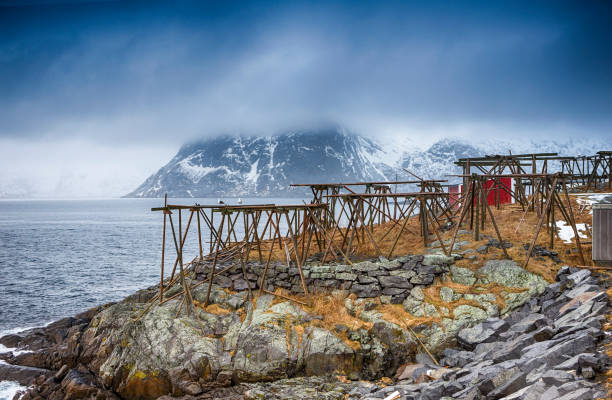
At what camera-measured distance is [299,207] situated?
1977 cm

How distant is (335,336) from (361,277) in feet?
11.3

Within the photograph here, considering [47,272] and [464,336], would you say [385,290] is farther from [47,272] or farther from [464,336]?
[47,272]

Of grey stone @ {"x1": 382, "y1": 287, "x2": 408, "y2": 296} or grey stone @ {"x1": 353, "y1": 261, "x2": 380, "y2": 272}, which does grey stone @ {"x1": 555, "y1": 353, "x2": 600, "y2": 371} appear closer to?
grey stone @ {"x1": 382, "y1": 287, "x2": 408, "y2": 296}

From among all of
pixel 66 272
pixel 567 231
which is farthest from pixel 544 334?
pixel 66 272

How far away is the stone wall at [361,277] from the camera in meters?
17.7

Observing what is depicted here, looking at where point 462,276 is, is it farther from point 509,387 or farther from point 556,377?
point 556,377

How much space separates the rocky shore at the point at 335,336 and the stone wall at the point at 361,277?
49mm

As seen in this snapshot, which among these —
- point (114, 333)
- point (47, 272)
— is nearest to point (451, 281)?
point (114, 333)

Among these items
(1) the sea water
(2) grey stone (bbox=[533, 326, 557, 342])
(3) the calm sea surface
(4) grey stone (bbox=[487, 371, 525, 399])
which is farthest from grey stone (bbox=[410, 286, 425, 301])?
(3) the calm sea surface

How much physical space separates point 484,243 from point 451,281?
4.27 metres

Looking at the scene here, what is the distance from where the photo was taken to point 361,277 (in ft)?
59.2

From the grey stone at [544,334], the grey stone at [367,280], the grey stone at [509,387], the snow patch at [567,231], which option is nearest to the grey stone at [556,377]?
the grey stone at [509,387]

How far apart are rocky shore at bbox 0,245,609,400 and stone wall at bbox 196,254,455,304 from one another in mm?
49

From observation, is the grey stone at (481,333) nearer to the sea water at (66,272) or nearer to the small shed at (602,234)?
the small shed at (602,234)
